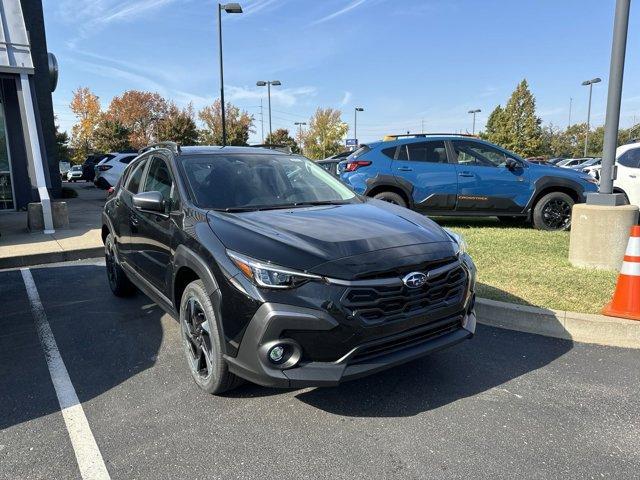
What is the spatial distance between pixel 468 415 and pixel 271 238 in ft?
5.47

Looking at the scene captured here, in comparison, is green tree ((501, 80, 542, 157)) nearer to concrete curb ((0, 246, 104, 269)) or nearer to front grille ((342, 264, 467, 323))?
concrete curb ((0, 246, 104, 269))

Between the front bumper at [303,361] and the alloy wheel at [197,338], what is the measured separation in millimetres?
385

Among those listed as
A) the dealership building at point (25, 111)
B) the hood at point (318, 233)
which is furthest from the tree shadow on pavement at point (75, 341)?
the dealership building at point (25, 111)

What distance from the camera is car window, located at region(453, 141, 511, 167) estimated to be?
915cm

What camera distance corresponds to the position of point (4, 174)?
44.1ft

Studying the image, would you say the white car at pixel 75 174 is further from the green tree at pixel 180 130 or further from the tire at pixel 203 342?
Result: the tire at pixel 203 342

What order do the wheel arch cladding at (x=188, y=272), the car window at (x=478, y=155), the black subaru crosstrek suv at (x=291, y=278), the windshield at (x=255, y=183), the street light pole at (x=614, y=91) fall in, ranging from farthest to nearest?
the car window at (x=478, y=155)
the street light pole at (x=614, y=91)
the windshield at (x=255, y=183)
the wheel arch cladding at (x=188, y=272)
the black subaru crosstrek suv at (x=291, y=278)

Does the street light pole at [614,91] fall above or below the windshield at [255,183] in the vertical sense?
above

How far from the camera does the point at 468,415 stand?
3.09 m

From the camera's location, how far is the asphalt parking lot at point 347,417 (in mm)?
2607

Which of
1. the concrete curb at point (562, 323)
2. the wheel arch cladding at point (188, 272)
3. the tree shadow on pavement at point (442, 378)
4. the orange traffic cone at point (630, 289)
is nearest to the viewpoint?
the wheel arch cladding at point (188, 272)

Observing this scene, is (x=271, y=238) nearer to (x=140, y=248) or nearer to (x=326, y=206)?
(x=326, y=206)

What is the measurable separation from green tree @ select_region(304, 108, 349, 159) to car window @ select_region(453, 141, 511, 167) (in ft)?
172

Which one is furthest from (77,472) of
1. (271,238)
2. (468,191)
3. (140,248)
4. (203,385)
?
(468,191)
